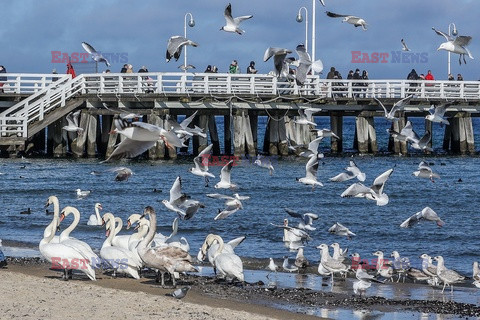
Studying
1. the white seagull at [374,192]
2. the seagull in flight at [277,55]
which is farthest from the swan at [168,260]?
the white seagull at [374,192]

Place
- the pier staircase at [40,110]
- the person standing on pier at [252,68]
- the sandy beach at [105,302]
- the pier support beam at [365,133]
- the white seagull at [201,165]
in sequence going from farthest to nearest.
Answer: the pier support beam at [365,133], the person standing on pier at [252,68], the pier staircase at [40,110], the white seagull at [201,165], the sandy beach at [105,302]

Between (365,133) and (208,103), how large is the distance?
7.36 m

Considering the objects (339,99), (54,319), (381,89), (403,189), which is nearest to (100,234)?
(54,319)

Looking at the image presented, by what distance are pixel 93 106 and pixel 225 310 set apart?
27.4 metres

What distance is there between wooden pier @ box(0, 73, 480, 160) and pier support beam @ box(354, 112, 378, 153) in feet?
0.13

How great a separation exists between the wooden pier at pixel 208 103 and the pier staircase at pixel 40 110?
36mm

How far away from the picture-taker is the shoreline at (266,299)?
42.6 ft

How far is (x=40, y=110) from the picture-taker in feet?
124

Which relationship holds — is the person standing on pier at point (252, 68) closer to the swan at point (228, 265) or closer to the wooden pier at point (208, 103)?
the wooden pier at point (208, 103)

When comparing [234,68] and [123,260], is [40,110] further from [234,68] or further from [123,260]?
[123,260]

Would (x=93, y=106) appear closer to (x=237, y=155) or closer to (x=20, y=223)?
(x=237, y=155)

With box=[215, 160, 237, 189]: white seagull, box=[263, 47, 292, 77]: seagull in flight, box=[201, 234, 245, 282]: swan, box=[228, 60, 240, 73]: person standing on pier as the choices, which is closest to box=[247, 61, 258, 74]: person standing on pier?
box=[228, 60, 240, 73]: person standing on pier

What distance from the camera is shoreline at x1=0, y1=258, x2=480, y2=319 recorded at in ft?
42.6

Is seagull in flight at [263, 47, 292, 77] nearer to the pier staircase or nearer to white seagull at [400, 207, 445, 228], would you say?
white seagull at [400, 207, 445, 228]
